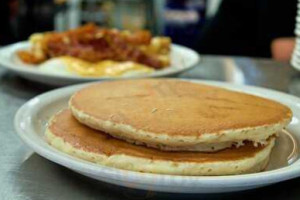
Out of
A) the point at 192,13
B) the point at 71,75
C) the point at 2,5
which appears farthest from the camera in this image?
the point at 192,13

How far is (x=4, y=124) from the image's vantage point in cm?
75

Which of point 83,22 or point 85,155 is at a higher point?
point 85,155

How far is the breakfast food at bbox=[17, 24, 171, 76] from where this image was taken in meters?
1.06

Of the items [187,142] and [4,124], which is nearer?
[187,142]

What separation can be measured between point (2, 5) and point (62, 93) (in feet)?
7.62

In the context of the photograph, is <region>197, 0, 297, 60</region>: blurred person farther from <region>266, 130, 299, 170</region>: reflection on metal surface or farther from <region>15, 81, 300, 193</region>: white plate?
<region>15, 81, 300, 193</region>: white plate

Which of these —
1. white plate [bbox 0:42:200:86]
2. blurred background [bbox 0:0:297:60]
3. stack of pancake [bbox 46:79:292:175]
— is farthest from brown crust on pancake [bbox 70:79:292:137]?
blurred background [bbox 0:0:297:60]

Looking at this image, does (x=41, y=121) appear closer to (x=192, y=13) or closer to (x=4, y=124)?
(x=4, y=124)

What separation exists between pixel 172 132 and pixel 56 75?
20.3 inches

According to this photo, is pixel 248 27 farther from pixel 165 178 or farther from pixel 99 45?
pixel 165 178

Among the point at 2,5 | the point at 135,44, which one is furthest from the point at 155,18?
the point at 135,44

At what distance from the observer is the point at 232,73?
1.21 metres

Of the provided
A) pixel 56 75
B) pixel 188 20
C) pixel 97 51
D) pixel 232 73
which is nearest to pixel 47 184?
pixel 56 75

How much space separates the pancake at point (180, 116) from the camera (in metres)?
0.48
